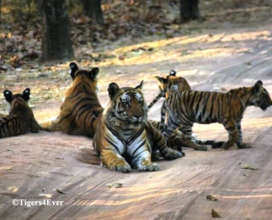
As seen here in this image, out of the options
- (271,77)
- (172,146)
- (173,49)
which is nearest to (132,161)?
(172,146)

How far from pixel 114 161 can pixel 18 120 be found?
2.56 meters

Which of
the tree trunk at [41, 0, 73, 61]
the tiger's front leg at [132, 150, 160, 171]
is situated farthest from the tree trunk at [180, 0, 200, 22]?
the tiger's front leg at [132, 150, 160, 171]

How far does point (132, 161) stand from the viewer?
7641 mm

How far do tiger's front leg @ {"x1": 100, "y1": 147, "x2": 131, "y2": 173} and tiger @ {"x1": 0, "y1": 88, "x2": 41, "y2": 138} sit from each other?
2193 mm

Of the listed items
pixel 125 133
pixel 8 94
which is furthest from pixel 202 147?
pixel 8 94

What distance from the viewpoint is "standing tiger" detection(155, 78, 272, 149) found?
8.45 metres

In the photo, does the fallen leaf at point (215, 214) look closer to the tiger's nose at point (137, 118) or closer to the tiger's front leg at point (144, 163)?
the tiger's front leg at point (144, 163)

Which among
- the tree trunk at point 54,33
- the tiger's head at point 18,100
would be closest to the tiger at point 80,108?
the tiger's head at point 18,100

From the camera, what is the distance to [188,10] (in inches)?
994

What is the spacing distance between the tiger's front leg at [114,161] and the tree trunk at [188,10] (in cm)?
1815

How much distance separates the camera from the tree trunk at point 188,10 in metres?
25.2

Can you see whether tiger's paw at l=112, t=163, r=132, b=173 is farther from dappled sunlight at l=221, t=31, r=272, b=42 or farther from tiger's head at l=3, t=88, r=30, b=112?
dappled sunlight at l=221, t=31, r=272, b=42

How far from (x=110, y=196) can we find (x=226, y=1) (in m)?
24.1

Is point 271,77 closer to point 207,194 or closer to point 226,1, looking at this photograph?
point 207,194
